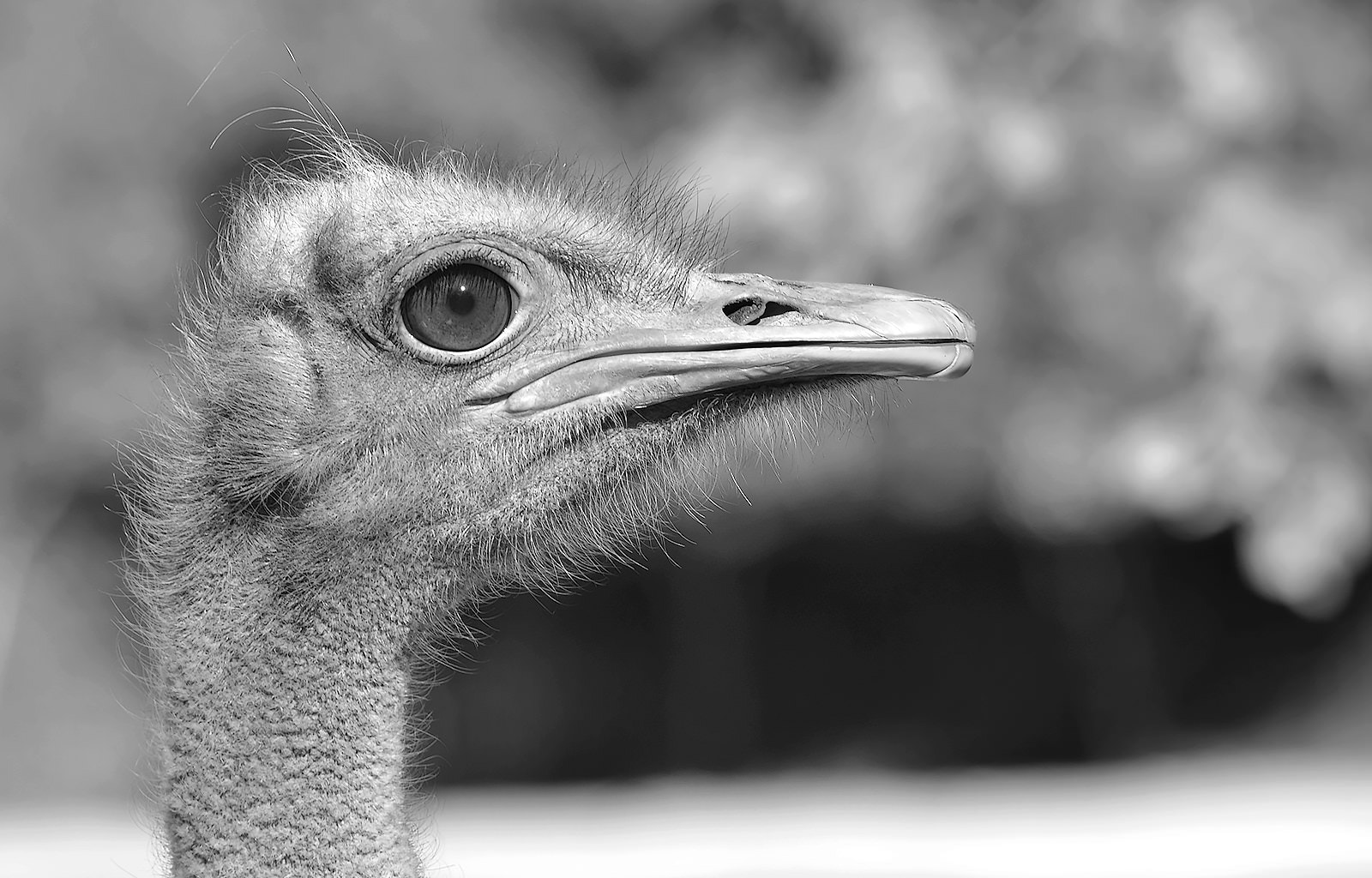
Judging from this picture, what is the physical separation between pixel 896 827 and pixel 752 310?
4.66m

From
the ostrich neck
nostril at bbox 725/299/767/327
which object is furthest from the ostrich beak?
the ostrich neck

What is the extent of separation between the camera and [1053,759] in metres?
7.62

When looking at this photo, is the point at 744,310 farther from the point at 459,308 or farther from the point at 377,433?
the point at 377,433

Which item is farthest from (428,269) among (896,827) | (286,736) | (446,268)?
(896,827)

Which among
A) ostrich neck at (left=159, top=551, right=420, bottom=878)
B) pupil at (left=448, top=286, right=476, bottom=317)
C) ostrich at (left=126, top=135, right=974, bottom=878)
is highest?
pupil at (left=448, top=286, right=476, bottom=317)

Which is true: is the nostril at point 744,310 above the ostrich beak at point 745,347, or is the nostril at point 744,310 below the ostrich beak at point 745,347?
above

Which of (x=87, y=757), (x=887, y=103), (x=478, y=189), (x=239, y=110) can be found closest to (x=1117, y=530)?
(x=887, y=103)

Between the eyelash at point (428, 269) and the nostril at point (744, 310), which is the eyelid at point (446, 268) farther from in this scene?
the nostril at point (744, 310)

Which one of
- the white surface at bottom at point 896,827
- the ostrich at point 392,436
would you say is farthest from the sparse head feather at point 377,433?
the white surface at bottom at point 896,827

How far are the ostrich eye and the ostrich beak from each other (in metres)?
0.06

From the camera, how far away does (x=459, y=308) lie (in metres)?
1.96

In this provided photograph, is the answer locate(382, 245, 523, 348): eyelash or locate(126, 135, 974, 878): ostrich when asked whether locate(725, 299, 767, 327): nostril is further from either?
locate(382, 245, 523, 348): eyelash

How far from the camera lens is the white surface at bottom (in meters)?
5.50

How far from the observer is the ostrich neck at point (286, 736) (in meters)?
1.77
